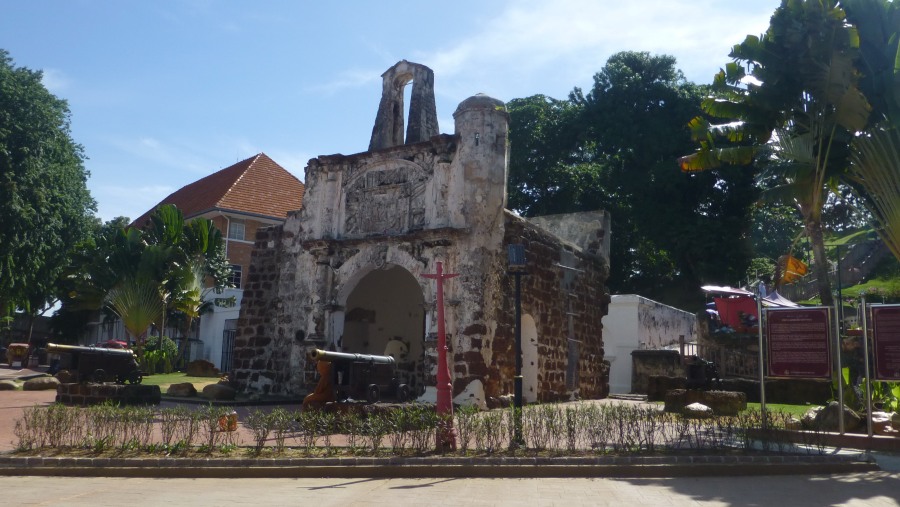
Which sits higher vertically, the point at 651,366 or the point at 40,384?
the point at 651,366

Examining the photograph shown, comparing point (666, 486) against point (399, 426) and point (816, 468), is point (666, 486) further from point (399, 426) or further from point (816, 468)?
point (399, 426)

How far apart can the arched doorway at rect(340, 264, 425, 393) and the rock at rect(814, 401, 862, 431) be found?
10746mm

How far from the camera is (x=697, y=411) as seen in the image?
1248 centimetres

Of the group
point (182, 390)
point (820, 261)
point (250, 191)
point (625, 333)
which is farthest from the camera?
point (250, 191)

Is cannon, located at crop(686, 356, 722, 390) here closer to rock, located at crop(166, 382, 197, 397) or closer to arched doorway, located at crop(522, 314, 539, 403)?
arched doorway, located at crop(522, 314, 539, 403)

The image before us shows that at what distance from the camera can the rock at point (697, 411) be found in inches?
485

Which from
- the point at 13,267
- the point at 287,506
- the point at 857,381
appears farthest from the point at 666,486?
the point at 13,267

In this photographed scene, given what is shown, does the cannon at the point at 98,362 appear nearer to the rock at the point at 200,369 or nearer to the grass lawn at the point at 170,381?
the grass lawn at the point at 170,381

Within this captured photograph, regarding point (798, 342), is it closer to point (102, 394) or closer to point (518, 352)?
point (518, 352)

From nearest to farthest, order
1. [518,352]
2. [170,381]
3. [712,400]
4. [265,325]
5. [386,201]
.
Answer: [518,352] → [712,400] → [386,201] → [265,325] → [170,381]

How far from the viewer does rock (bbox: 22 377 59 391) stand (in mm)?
19969

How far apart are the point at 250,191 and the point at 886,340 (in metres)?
33.6

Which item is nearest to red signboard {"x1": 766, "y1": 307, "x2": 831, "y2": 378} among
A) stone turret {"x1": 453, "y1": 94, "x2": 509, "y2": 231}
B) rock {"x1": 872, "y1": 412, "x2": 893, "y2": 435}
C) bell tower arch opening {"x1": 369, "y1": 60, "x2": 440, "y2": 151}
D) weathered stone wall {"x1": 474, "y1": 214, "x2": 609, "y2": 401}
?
rock {"x1": 872, "y1": 412, "x2": 893, "y2": 435}

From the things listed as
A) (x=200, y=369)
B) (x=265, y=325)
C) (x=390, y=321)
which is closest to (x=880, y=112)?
(x=390, y=321)
